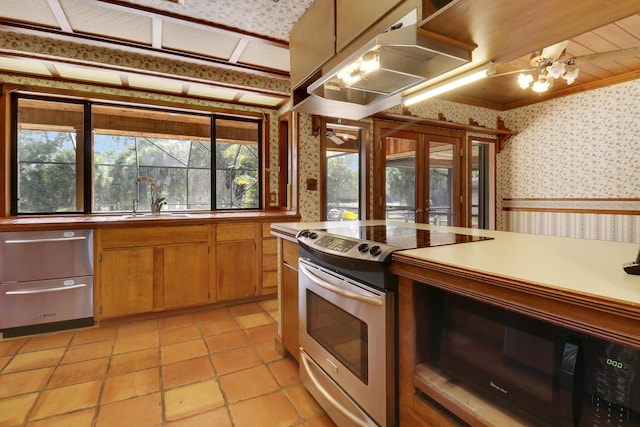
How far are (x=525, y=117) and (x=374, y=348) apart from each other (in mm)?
4824

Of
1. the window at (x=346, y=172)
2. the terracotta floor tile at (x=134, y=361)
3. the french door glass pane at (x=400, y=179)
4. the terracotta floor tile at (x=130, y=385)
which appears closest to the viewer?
the terracotta floor tile at (x=130, y=385)

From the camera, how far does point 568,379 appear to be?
2.61ft

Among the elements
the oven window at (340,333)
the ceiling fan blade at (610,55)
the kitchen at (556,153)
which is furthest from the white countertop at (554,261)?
the kitchen at (556,153)

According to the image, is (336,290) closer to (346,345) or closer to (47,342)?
(346,345)

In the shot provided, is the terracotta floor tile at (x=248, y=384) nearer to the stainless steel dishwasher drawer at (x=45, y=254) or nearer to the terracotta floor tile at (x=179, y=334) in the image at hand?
the terracotta floor tile at (x=179, y=334)

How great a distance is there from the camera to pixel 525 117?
470 centimetres

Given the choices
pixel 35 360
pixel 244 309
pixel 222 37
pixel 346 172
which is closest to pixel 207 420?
pixel 35 360

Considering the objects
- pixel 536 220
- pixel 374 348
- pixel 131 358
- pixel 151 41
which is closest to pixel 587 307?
pixel 374 348

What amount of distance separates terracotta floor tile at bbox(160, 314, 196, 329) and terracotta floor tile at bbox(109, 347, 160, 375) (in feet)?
1.51

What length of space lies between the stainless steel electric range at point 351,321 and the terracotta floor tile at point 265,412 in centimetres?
16

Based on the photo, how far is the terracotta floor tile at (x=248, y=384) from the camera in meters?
1.85

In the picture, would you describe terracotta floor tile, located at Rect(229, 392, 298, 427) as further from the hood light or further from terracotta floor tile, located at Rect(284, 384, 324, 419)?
the hood light

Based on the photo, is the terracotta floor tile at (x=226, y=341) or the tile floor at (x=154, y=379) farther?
the terracotta floor tile at (x=226, y=341)

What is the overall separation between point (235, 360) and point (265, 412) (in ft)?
2.00
